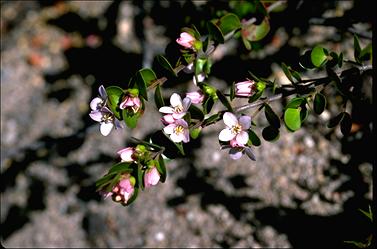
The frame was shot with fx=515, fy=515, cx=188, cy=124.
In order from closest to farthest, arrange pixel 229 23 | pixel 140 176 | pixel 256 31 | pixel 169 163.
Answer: pixel 140 176 → pixel 229 23 → pixel 256 31 → pixel 169 163

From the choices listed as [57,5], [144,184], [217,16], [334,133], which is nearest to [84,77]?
[57,5]

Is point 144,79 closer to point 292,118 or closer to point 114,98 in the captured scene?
point 114,98

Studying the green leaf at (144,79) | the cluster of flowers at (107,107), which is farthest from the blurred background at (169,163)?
the cluster of flowers at (107,107)

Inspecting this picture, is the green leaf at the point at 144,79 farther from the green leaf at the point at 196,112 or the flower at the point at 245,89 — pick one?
the flower at the point at 245,89

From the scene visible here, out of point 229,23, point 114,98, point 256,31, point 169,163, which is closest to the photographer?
point 114,98

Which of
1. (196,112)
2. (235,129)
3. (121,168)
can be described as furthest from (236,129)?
(121,168)

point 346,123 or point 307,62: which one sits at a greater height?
point 307,62

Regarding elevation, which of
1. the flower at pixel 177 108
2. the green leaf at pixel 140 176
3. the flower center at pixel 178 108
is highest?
the flower at pixel 177 108

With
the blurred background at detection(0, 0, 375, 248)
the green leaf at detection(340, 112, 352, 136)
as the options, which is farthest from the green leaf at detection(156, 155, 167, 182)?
the blurred background at detection(0, 0, 375, 248)
